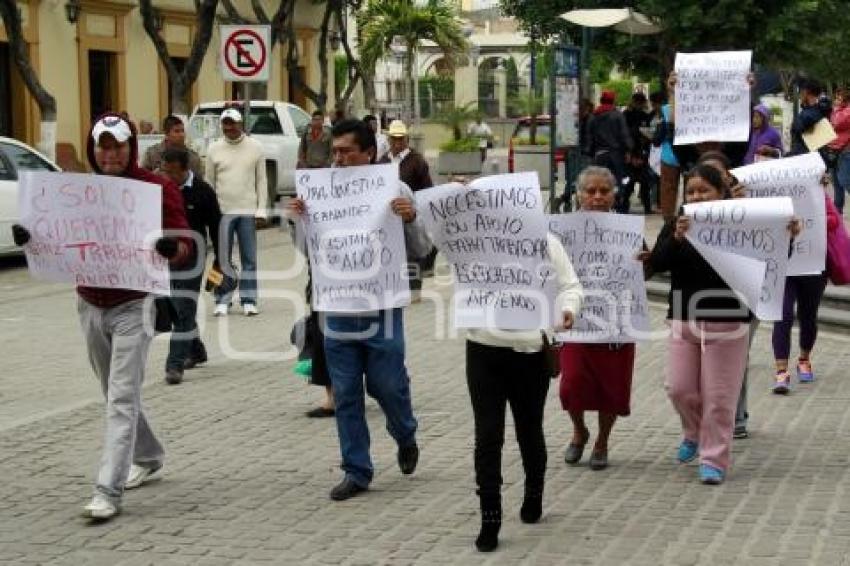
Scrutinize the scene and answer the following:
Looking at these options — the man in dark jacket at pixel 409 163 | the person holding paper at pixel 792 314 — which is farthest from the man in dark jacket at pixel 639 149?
the person holding paper at pixel 792 314

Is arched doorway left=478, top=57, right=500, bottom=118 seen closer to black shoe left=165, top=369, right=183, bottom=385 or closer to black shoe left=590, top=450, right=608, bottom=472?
black shoe left=165, top=369, right=183, bottom=385

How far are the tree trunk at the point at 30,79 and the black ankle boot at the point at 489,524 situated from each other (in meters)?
18.4

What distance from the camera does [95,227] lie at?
699 cm

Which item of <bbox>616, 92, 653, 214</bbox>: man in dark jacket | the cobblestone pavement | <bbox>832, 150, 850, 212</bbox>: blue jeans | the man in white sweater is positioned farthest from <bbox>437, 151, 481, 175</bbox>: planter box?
the cobblestone pavement

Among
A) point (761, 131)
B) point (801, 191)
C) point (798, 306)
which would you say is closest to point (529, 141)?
point (761, 131)

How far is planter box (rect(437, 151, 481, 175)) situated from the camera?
37625 mm

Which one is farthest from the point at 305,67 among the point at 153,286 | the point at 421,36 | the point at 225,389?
the point at 153,286

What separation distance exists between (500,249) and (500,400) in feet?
2.15

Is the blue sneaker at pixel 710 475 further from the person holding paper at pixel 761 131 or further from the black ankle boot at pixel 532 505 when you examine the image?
the person holding paper at pixel 761 131

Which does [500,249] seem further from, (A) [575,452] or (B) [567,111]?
(B) [567,111]

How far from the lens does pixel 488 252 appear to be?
655 centimetres

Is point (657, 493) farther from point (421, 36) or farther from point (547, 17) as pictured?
point (421, 36)

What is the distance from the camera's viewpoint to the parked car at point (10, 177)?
57.4 feet

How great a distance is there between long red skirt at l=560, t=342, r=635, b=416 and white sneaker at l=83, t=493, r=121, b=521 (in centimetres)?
234
